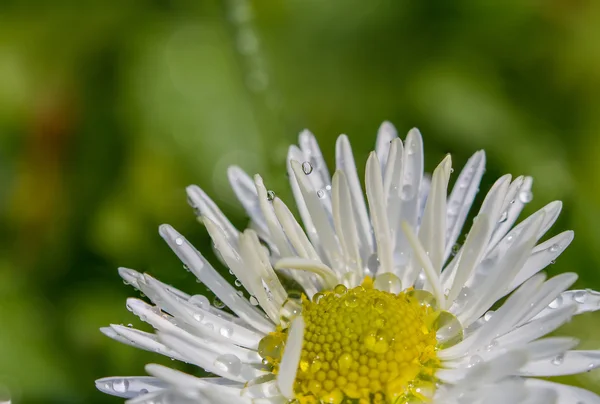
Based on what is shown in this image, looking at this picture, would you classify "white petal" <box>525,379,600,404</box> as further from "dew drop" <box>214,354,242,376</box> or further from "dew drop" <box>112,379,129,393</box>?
"dew drop" <box>112,379,129,393</box>

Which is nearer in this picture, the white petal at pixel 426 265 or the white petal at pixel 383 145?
the white petal at pixel 426 265

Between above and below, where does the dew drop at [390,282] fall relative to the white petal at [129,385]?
above

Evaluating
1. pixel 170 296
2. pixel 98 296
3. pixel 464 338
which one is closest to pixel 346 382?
pixel 464 338

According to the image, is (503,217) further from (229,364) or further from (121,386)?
(121,386)

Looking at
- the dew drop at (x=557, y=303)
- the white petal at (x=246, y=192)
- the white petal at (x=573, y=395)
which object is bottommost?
the white petal at (x=573, y=395)

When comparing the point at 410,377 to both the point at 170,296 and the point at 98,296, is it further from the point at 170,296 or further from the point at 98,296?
the point at 98,296

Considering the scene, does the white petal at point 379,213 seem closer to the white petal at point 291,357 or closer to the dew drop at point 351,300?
the dew drop at point 351,300

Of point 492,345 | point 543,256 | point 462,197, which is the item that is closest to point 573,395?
point 492,345

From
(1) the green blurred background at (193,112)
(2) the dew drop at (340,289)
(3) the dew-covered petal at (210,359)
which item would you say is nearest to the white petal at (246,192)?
(2) the dew drop at (340,289)
